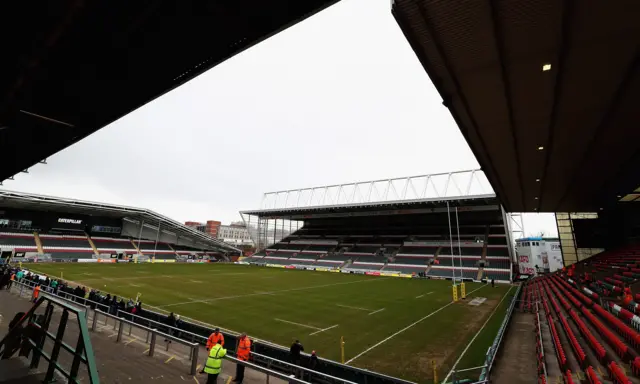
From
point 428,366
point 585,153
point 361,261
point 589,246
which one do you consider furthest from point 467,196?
point 428,366

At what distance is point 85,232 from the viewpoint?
6444 cm

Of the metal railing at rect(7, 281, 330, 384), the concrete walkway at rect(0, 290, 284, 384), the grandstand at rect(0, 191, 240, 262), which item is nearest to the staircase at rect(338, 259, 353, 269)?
the grandstand at rect(0, 191, 240, 262)

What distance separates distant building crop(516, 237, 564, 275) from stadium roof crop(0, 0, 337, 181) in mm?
81169

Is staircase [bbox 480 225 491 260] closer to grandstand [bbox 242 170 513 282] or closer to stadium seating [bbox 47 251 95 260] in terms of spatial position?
grandstand [bbox 242 170 513 282]

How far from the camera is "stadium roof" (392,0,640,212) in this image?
7309 millimetres

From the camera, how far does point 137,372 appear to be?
23.3 feet

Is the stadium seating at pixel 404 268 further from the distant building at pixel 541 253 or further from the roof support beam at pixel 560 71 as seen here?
the roof support beam at pixel 560 71

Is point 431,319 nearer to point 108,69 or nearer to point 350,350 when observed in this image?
point 350,350

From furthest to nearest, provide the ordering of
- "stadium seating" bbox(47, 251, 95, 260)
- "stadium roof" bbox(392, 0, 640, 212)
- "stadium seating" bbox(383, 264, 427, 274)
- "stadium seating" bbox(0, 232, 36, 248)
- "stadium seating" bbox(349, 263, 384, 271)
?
"stadium seating" bbox(349, 263, 384, 271)
"stadium seating" bbox(47, 251, 95, 260)
"stadium seating" bbox(0, 232, 36, 248)
"stadium seating" bbox(383, 264, 427, 274)
"stadium roof" bbox(392, 0, 640, 212)

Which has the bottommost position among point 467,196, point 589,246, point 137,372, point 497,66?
point 137,372

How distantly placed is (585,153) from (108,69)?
22.3 meters

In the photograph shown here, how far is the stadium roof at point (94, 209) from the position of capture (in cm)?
5094

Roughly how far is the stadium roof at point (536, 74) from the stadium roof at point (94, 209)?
65985mm

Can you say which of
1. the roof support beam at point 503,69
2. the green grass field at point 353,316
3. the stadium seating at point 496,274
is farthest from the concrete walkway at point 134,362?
the stadium seating at point 496,274
